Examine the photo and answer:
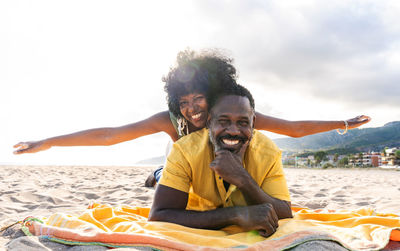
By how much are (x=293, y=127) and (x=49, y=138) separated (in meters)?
3.28

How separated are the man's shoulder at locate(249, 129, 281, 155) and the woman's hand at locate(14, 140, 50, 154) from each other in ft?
8.53

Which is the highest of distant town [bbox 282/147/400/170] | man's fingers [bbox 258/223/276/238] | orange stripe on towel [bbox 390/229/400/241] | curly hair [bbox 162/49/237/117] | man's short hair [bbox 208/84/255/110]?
curly hair [bbox 162/49/237/117]

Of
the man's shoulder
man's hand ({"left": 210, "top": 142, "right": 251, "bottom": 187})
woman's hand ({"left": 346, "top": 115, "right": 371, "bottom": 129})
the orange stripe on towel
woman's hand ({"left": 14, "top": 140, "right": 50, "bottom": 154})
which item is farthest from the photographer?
woman's hand ({"left": 346, "top": 115, "right": 371, "bottom": 129})

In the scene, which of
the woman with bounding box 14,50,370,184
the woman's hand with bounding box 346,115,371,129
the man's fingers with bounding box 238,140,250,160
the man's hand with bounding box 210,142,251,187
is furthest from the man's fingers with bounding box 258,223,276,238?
the woman's hand with bounding box 346,115,371,129

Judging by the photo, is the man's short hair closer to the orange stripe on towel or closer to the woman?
the woman

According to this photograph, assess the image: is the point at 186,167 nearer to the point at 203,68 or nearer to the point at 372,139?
the point at 203,68

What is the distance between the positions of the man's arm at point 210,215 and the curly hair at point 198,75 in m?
1.07

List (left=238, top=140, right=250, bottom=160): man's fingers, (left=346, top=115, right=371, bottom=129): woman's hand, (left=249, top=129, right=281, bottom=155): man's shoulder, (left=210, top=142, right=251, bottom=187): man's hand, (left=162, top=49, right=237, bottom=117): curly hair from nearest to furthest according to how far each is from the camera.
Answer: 1. (left=210, top=142, right=251, bottom=187): man's hand
2. (left=238, top=140, right=250, bottom=160): man's fingers
3. (left=249, top=129, right=281, bottom=155): man's shoulder
4. (left=162, top=49, right=237, bottom=117): curly hair
5. (left=346, top=115, right=371, bottom=129): woman's hand

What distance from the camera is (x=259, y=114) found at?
396cm

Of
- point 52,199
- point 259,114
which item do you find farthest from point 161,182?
point 52,199

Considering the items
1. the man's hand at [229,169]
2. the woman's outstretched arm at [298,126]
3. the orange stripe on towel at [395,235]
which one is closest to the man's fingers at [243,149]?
the man's hand at [229,169]

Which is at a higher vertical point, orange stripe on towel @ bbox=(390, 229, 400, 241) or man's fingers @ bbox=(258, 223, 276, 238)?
man's fingers @ bbox=(258, 223, 276, 238)

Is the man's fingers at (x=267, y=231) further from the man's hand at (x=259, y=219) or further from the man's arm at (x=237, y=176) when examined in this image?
the man's arm at (x=237, y=176)

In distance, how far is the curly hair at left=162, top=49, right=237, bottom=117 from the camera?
3.04m
